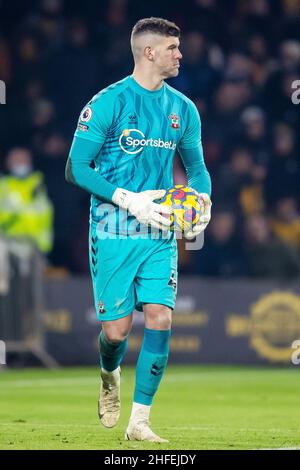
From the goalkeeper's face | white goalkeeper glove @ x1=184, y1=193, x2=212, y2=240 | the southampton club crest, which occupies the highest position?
the goalkeeper's face

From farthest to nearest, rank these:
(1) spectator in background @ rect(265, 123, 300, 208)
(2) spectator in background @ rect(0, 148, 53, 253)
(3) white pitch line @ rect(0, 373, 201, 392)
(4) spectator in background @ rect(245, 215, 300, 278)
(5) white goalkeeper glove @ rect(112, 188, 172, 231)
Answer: (1) spectator in background @ rect(265, 123, 300, 208)
(4) spectator in background @ rect(245, 215, 300, 278)
(2) spectator in background @ rect(0, 148, 53, 253)
(3) white pitch line @ rect(0, 373, 201, 392)
(5) white goalkeeper glove @ rect(112, 188, 172, 231)

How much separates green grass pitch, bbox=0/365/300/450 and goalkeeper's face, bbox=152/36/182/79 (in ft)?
7.29

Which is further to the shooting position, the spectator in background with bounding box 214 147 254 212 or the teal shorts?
the spectator in background with bounding box 214 147 254 212

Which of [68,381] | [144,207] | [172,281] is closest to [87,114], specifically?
[144,207]

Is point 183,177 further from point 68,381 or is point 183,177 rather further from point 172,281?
point 172,281

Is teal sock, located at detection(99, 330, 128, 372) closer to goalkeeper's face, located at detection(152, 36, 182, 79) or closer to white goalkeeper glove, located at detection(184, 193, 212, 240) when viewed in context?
white goalkeeper glove, located at detection(184, 193, 212, 240)

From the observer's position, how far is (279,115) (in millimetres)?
17469

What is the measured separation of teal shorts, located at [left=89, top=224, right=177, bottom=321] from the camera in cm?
759

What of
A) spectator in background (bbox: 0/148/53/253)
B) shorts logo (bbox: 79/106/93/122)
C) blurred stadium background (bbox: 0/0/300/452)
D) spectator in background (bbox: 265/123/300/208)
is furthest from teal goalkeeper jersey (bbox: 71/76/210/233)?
spectator in background (bbox: 265/123/300/208)

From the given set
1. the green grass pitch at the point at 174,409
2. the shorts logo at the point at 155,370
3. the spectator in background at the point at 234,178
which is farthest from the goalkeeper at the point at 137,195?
the spectator in background at the point at 234,178

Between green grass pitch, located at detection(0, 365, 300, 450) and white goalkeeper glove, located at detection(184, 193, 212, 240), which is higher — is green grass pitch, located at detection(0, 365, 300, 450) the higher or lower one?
the lower one

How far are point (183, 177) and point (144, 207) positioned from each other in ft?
28.7

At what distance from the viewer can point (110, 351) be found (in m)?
7.96
